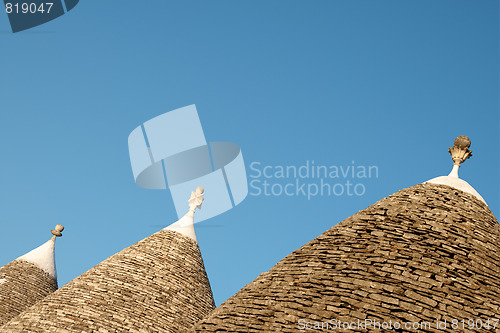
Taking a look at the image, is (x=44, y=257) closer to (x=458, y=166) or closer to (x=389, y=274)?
(x=458, y=166)

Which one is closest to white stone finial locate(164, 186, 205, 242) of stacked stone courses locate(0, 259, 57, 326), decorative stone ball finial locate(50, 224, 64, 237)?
stacked stone courses locate(0, 259, 57, 326)

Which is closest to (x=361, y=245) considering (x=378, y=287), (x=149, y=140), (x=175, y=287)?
(x=378, y=287)

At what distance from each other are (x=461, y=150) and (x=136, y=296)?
750 centimetres

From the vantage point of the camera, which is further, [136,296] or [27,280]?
[27,280]

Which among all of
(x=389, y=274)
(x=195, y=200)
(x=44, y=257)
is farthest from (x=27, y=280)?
(x=389, y=274)

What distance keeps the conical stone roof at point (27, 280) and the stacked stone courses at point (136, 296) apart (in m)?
3.84

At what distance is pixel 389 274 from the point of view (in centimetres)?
669

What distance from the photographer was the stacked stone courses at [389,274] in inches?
247

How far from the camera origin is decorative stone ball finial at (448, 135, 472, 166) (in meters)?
9.50

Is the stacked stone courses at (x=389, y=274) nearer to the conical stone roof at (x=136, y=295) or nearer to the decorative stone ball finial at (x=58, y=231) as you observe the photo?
the conical stone roof at (x=136, y=295)

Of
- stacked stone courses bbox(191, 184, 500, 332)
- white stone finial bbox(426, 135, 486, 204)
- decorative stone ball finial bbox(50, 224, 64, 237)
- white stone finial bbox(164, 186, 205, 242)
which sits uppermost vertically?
decorative stone ball finial bbox(50, 224, 64, 237)

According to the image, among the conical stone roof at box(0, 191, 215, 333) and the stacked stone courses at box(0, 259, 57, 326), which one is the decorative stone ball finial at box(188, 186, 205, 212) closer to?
the conical stone roof at box(0, 191, 215, 333)

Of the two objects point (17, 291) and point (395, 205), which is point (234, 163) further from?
point (395, 205)

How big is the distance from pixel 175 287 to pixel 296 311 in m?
7.13
